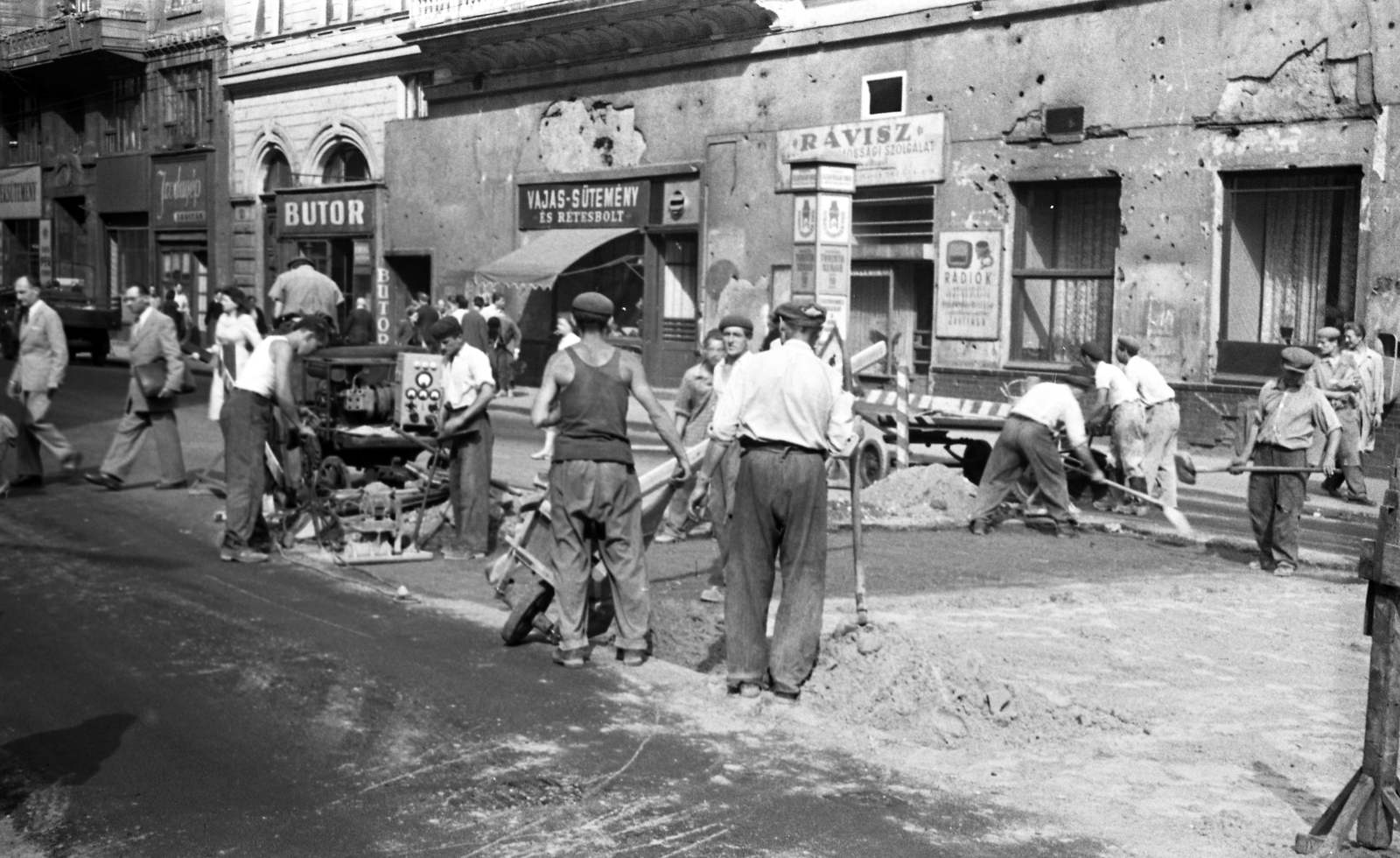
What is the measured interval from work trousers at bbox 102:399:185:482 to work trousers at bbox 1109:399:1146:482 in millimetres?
8622

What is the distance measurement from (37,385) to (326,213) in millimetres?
20369

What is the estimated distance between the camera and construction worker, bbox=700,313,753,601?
870 centimetres

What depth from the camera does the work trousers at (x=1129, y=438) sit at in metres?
14.7

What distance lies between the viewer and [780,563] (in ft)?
24.9

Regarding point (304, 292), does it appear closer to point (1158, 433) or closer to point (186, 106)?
point (1158, 433)

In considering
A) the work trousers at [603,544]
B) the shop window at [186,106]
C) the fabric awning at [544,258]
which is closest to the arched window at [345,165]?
the shop window at [186,106]

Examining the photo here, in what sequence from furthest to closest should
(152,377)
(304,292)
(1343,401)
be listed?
1. (304,292)
2. (1343,401)
3. (152,377)

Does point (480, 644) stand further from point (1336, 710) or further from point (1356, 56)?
point (1356, 56)

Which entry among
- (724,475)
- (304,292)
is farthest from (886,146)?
(724,475)

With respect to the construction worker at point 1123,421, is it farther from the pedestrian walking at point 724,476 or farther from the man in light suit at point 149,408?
the man in light suit at point 149,408

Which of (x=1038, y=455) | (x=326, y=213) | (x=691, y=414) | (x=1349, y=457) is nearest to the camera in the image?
(x=691, y=414)

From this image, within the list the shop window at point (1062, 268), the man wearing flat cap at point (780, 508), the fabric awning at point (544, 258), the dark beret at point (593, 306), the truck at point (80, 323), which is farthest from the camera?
Answer: the truck at point (80, 323)

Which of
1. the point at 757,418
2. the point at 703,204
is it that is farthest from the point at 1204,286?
the point at 757,418

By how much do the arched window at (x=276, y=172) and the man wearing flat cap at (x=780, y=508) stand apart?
101 feet
